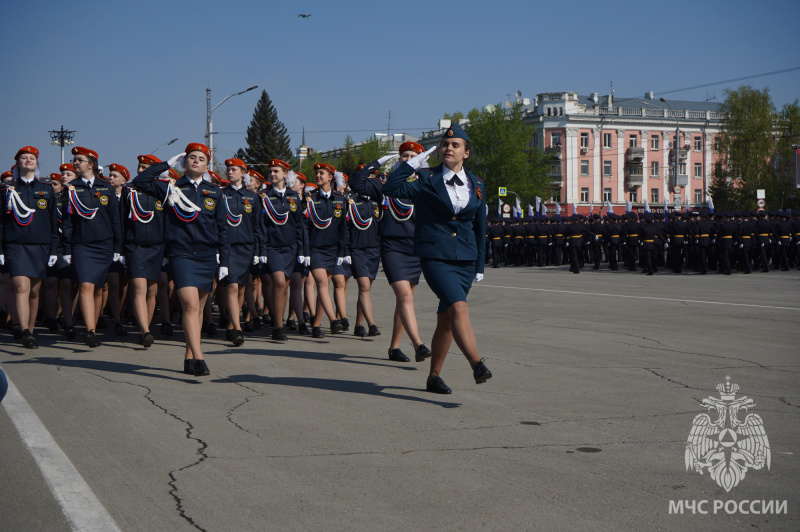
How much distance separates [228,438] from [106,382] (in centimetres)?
271

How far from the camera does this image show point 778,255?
2919 cm

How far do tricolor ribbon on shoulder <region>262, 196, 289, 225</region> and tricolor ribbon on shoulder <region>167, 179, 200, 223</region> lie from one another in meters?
3.00

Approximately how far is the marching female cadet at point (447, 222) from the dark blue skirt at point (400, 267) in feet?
5.59

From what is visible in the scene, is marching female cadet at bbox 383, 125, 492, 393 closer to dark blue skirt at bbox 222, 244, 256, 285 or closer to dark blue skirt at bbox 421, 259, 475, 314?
dark blue skirt at bbox 421, 259, 475, 314

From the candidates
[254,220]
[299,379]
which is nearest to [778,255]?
[254,220]

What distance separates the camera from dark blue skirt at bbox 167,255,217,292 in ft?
27.2

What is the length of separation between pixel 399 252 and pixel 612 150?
89.7 metres

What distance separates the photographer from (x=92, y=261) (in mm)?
10883

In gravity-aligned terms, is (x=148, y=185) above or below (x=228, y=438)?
above

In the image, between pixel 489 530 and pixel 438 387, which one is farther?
pixel 438 387

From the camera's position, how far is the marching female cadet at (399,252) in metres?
8.38

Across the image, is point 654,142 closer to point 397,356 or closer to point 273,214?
point 273,214

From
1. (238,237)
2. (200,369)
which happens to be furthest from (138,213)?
(200,369)

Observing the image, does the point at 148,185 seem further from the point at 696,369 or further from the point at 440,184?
the point at 696,369
